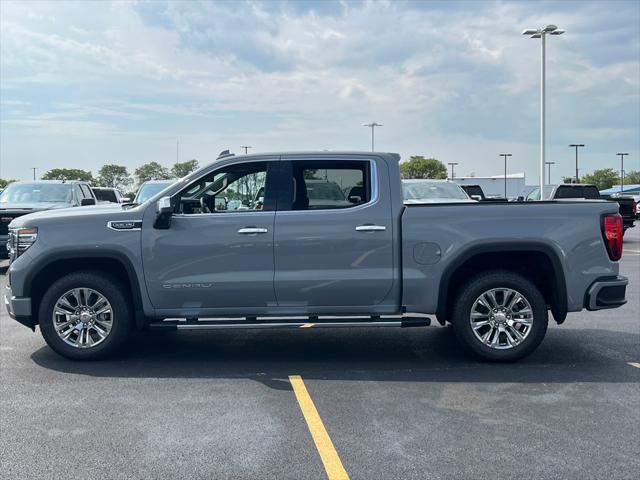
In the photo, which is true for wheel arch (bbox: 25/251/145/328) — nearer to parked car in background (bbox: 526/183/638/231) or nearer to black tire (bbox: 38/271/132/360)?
black tire (bbox: 38/271/132/360)

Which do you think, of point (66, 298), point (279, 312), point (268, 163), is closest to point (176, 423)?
point (279, 312)

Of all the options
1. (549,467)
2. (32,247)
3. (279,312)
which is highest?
(32,247)

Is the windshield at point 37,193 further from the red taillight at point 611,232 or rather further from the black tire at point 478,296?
the red taillight at point 611,232

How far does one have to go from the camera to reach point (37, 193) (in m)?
14.9

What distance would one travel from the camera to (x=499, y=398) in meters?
5.60

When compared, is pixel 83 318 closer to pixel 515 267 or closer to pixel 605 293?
pixel 515 267

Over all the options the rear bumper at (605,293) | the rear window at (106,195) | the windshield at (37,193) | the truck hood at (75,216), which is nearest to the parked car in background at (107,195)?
the rear window at (106,195)

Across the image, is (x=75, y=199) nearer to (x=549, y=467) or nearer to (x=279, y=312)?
Result: (x=279, y=312)

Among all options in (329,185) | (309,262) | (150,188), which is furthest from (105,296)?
(150,188)

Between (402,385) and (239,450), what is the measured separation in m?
1.95

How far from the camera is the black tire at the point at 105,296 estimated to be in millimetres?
6594

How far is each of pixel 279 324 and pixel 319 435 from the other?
1.81 meters

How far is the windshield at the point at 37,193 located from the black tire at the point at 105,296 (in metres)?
8.64

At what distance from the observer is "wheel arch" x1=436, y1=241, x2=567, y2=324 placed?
6477mm
